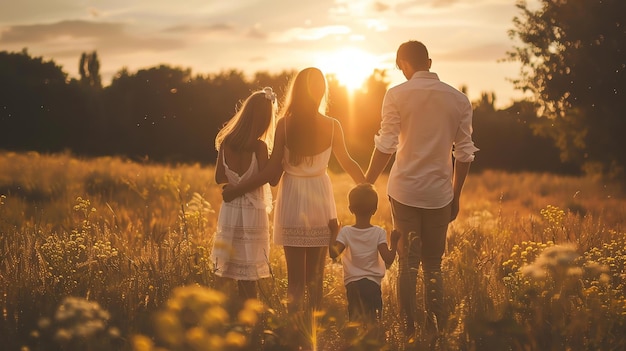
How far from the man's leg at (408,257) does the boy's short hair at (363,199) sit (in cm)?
45

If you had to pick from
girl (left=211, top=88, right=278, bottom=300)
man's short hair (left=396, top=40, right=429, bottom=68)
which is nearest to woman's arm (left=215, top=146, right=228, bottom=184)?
girl (left=211, top=88, right=278, bottom=300)

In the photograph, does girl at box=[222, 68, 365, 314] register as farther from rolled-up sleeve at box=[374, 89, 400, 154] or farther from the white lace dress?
rolled-up sleeve at box=[374, 89, 400, 154]

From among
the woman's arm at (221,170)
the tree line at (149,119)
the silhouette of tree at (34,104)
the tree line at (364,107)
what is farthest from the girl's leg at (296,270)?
the silhouette of tree at (34,104)

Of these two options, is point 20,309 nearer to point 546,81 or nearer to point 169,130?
point 546,81

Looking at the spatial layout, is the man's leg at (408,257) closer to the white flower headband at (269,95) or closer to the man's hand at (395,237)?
the man's hand at (395,237)

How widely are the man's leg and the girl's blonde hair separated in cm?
122

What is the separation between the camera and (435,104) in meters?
5.34

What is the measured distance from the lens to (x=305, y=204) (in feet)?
18.2

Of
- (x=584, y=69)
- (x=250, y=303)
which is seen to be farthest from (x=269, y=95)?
(x=584, y=69)

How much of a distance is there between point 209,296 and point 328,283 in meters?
4.04

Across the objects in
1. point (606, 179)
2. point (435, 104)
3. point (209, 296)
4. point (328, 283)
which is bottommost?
point (606, 179)

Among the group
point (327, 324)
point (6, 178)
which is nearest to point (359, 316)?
point (327, 324)

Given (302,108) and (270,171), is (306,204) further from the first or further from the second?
(302,108)

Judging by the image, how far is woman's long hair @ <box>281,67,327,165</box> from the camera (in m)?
5.44
